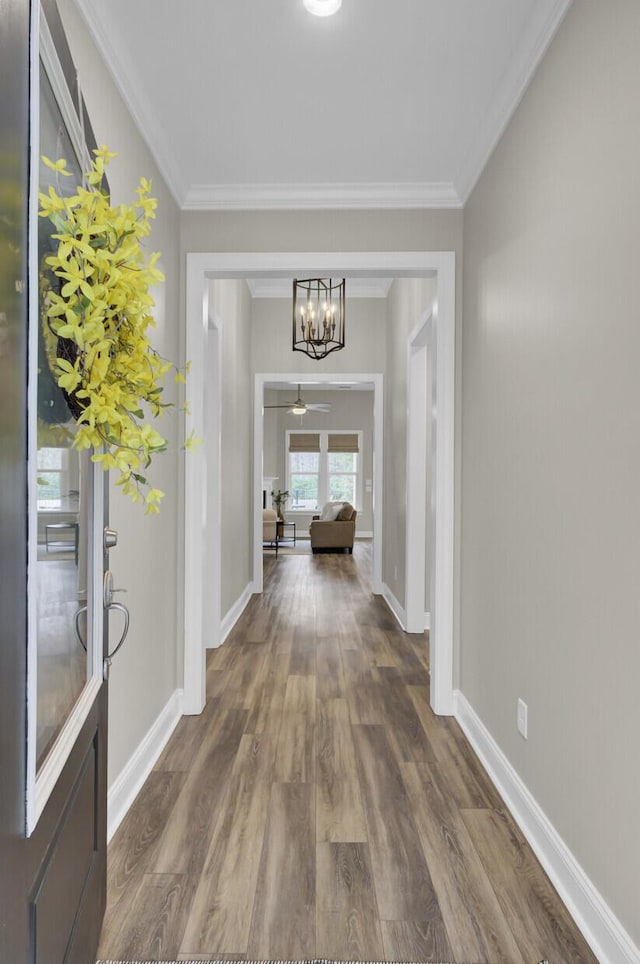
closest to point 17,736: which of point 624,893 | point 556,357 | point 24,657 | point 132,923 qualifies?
point 24,657

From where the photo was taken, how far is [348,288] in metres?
6.46

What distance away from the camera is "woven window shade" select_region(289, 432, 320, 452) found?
12.6m

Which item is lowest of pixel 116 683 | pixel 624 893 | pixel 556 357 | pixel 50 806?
pixel 624 893

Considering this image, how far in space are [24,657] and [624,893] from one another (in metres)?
1.52

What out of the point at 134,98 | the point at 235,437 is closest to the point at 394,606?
the point at 235,437

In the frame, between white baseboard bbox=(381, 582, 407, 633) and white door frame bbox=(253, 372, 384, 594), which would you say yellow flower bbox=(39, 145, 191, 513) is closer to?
white baseboard bbox=(381, 582, 407, 633)

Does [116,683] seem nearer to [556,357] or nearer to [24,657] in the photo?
[24,657]

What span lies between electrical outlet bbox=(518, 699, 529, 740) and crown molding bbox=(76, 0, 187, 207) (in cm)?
274

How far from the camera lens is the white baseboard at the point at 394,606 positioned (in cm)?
503

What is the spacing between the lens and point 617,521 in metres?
1.51

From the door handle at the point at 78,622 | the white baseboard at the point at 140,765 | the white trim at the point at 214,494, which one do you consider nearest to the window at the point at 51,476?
the door handle at the point at 78,622

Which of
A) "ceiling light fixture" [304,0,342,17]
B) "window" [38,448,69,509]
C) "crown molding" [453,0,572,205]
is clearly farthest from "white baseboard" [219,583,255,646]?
"ceiling light fixture" [304,0,342,17]

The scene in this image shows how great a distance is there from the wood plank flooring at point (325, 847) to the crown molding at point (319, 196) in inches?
107

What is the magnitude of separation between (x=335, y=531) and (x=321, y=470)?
280cm
